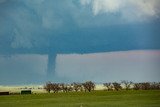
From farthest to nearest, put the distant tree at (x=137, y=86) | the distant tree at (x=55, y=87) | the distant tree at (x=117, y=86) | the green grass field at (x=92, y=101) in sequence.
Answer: the distant tree at (x=55, y=87) → the distant tree at (x=117, y=86) → the distant tree at (x=137, y=86) → the green grass field at (x=92, y=101)

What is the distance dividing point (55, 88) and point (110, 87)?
81.0ft

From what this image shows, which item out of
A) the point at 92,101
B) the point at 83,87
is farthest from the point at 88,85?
the point at 92,101

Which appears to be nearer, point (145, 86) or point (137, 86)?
point (145, 86)

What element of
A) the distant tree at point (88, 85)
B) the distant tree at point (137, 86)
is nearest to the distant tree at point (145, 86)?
the distant tree at point (137, 86)

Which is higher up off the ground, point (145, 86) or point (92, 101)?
point (145, 86)

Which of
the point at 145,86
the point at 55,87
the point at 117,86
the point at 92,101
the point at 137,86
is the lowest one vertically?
the point at 92,101

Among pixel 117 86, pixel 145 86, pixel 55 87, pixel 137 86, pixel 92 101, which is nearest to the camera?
pixel 92 101

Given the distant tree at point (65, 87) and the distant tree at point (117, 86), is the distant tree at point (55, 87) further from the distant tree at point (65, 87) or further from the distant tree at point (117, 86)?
the distant tree at point (117, 86)

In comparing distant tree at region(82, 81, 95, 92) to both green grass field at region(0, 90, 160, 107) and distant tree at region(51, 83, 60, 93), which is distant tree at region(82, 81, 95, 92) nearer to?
distant tree at region(51, 83, 60, 93)

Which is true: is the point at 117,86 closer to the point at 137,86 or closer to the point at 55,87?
the point at 137,86

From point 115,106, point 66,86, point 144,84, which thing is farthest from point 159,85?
point 115,106

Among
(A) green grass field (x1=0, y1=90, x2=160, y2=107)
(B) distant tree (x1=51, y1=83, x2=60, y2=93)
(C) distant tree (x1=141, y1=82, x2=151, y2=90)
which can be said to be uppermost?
(B) distant tree (x1=51, y1=83, x2=60, y2=93)

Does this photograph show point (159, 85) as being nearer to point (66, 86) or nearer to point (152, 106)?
point (66, 86)

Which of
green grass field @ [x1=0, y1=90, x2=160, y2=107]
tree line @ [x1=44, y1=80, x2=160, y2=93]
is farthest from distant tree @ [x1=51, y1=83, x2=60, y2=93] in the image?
green grass field @ [x1=0, y1=90, x2=160, y2=107]
